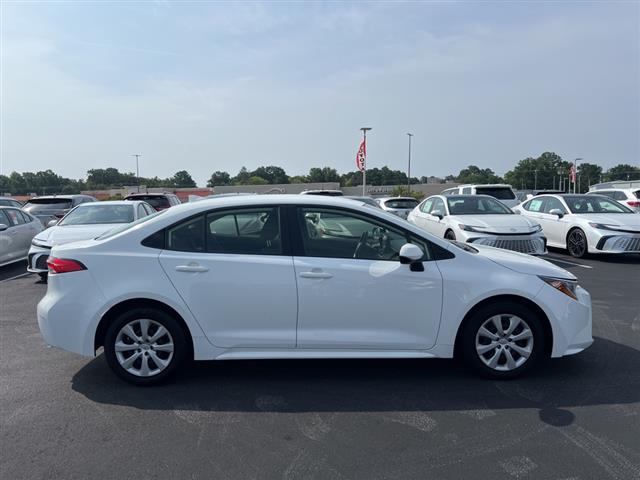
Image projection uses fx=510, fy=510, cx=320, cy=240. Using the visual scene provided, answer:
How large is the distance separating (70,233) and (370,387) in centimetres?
679

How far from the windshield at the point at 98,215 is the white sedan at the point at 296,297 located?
5.70 m

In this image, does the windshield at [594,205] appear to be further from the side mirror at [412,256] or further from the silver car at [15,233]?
the silver car at [15,233]

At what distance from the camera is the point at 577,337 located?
4.32 metres

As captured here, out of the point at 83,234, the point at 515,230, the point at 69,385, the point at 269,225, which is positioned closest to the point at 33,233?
the point at 83,234

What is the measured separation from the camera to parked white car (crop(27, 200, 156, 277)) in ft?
28.6

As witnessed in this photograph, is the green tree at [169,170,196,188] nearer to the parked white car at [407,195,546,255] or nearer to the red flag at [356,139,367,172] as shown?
the red flag at [356,139,367,172]

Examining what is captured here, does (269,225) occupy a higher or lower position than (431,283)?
higher

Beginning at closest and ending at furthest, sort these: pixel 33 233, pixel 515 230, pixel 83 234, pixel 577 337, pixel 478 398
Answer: pixel 478 398
pixel 577 337
pixel 83 234
pixel 515 230
pixel 33 233

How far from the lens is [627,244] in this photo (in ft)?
34.7

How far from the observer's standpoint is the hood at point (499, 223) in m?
9.91

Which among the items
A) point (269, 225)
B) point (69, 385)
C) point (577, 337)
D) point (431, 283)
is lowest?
point (69, 385)

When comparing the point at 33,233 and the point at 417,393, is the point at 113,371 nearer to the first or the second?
the point at 417,393

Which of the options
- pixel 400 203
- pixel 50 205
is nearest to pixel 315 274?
pixel 50 205

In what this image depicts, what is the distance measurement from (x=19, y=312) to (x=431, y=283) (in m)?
5.82
